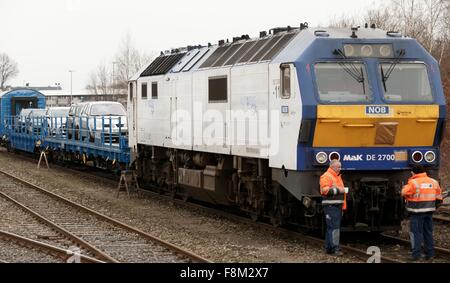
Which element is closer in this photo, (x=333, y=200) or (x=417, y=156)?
(x=333, y=200)

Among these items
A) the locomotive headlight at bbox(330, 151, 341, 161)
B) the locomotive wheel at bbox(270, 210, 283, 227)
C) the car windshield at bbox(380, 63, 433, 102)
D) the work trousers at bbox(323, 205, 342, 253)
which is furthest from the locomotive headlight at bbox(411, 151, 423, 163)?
the locomotive wheel at bbox(270, 210, 283, 227)

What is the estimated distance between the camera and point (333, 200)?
40.9 feet

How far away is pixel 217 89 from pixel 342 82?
143 inches

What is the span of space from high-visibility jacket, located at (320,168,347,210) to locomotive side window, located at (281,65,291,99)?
63.1 inches

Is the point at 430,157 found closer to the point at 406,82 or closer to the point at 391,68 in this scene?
the point at 406,82

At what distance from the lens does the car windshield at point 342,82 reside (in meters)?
13.2

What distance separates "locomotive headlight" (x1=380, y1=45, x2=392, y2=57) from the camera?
538 inches

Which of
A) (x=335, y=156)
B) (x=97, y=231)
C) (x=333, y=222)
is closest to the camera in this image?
(x=333, y=222)

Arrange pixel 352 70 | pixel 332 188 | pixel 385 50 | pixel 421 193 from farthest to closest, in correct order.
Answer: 1. pixel 385 50
2. pixel 352 70
3. pixel 332 188
4. pixel 421 193

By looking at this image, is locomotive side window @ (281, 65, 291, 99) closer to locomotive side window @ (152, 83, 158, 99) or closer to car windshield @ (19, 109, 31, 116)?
locomotive side window @ (152, 83, 158, 99)

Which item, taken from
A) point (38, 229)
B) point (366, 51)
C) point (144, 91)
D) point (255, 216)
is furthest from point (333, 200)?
point (144, 91)

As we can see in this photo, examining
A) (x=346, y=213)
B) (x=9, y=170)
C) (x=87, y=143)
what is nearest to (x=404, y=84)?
(x=346, y=213)

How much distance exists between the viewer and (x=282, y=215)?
14.4m

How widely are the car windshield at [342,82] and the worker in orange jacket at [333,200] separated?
1.26 m
